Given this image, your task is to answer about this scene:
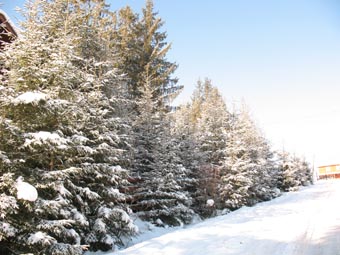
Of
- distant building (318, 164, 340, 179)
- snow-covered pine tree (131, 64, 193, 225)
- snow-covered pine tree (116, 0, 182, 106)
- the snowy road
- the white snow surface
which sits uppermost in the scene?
snow-covered pine tree (116, 0, 182, 106)

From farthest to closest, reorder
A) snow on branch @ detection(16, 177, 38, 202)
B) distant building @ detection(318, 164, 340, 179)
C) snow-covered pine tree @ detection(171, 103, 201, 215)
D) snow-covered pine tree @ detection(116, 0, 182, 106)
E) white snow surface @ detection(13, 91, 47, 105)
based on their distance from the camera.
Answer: distant building @ detection(318, 164, 340, 179), snow-covered pine tree @ detection(116, 0, 182, 106), snow-covered pine tree @ detection(171, 103, 201, 215), white snow surface @ detection(13, 91, 47, 105), snow on branch @ detection(16, 177, 38, 202)

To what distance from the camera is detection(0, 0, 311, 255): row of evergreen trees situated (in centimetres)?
722

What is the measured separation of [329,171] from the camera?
85.1 metres

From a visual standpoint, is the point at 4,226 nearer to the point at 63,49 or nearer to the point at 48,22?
the point at 63,49

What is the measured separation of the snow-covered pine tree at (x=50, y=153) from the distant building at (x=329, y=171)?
80669mm

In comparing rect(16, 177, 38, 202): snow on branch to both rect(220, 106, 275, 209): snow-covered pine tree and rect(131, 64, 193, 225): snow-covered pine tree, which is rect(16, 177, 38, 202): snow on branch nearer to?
rect(131, 64, 193, 225): snow-covered pine tree

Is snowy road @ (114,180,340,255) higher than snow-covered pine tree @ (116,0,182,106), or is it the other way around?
snow-covered pine tree @ (116,0,182,106)

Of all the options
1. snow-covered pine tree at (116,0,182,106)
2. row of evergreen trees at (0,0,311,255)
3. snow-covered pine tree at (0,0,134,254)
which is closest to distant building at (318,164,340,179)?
snow-covered pine tree at (116,0,182,106)

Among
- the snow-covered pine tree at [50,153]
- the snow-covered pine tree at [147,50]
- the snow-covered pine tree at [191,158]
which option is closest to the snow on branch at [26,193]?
the snow-covered pine tree at [50,153]

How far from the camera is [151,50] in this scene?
2577 cm

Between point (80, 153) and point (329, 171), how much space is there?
9010 centimetres

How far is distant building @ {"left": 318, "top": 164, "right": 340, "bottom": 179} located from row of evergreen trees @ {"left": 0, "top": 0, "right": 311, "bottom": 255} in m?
69.1

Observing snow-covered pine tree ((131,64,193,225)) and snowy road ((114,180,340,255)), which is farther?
snow-covered pine tree ((131,64,193,225))

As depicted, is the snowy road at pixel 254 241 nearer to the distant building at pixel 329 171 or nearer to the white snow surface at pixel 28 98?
the white snow surface at pixel 28 98
